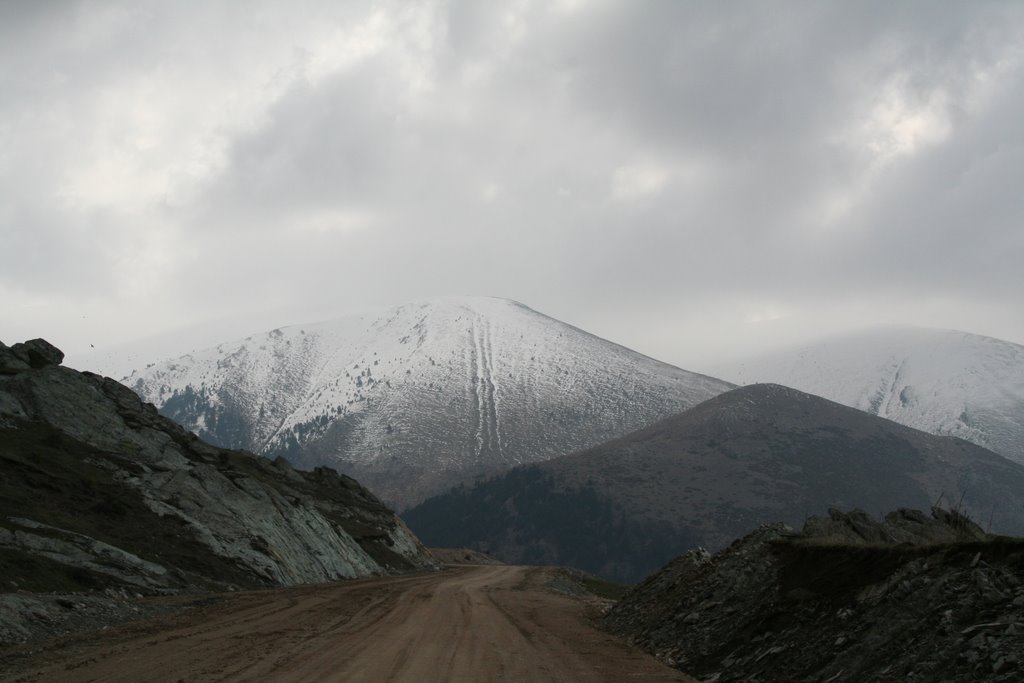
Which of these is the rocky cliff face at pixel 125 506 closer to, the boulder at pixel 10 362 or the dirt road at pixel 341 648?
the boulder at pixel 10 362

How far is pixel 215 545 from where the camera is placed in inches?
1796

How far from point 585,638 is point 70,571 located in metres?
19.6

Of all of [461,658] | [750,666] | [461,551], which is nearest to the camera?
[750,666]

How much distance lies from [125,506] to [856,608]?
1542 inches

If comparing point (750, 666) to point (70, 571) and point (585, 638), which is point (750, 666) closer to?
point (585, 638)

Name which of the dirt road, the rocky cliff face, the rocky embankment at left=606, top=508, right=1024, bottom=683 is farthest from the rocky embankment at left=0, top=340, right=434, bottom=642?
the rocky embankment at left=606, top=508, right=1024, bottom=683

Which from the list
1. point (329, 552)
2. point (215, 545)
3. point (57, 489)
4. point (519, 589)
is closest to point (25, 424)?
point (57, 489)

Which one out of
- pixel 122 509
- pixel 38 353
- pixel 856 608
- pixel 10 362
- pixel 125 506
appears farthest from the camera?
pixel 38 353

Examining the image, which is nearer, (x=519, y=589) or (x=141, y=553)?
(x=141, y=553)

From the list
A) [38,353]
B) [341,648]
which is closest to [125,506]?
[341,648]

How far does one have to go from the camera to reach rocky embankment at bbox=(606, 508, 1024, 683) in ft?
43.1

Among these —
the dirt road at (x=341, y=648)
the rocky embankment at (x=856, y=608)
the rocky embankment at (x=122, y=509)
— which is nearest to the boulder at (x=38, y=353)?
the rocky embankment at (x=122, y=509)

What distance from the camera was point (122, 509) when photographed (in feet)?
142

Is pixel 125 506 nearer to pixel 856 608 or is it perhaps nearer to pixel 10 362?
pixel 10 362
